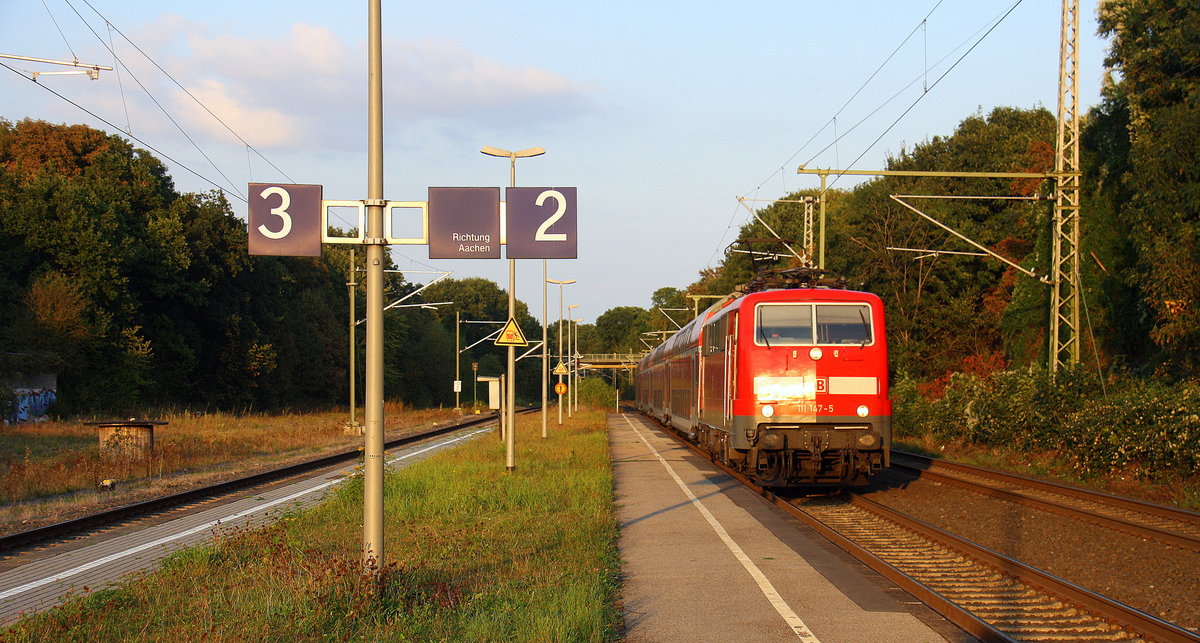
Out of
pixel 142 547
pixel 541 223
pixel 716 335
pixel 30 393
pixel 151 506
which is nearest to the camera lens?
pixel 541 223

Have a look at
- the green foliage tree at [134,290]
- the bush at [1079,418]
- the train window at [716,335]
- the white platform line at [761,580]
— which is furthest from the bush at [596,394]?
the white platform line at [761,580]

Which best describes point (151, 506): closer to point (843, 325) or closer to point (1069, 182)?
point (843, 325)

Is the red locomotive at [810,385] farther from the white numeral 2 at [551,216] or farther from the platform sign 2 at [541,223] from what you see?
the white numeral 2 at [551,216]

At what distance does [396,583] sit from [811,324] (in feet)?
31.0

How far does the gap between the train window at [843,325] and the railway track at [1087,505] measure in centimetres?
346

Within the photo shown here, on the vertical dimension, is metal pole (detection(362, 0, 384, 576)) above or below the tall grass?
above

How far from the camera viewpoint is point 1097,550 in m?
11.4

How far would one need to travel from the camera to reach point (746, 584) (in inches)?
368

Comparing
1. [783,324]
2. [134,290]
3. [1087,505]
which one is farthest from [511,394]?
[134,290]

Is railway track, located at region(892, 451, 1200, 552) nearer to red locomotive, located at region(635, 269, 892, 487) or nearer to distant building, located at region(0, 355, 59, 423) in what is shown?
red locomotive, located at region(635, 269, 892, 487)

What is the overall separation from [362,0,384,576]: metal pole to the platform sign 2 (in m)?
1.35

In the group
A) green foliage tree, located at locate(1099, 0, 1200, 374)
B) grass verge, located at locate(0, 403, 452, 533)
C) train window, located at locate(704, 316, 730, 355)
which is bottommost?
grass verge, located at locate(0, 403, 452, 533)

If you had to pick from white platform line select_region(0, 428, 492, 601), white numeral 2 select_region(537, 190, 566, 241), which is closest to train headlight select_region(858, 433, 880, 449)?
white numeral 2 select_region(537, 190, 566, 241)

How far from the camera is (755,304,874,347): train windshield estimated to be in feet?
52.2
